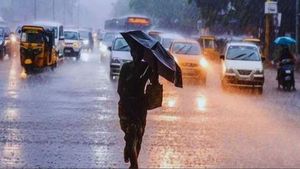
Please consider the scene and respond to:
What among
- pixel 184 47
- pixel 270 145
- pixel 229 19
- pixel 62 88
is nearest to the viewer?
pixel 270 145

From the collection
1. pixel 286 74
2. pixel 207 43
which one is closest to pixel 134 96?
pixel 286 74

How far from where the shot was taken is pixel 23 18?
359 feet

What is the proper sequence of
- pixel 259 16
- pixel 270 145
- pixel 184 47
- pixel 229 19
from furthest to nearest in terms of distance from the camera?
1. pixel 229 19
2. pixel 259 16
3. pixel 184 47
4. pixel 270 145

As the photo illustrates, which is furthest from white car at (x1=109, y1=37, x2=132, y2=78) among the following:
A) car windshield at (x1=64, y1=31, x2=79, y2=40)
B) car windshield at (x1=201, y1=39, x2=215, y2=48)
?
car windshield at (x1=201, y1=39, x2=215, y2=48)

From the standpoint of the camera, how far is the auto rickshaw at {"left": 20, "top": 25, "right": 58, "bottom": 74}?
3481 centimetres

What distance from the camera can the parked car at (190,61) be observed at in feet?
101

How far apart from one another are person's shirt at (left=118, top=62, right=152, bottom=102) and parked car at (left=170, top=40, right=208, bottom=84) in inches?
809

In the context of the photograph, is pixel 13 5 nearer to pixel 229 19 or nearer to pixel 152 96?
pixel 229 19

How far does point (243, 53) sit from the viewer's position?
28.5 metres

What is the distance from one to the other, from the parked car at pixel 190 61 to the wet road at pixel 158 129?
385cm

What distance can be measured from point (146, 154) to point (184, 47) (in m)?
20.6

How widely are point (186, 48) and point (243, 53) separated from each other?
176 inches

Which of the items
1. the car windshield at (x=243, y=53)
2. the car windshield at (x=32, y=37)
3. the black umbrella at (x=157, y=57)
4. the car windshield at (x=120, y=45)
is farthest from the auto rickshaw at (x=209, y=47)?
the black umbrella at (x=157, y=57)

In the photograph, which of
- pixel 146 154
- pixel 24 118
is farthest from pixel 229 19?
pixel 146 154
